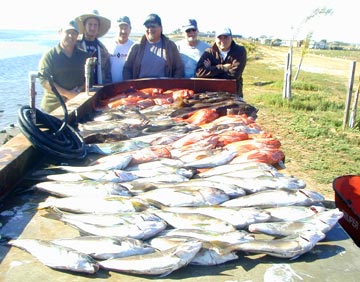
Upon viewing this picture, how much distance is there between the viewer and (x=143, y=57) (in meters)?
8.13

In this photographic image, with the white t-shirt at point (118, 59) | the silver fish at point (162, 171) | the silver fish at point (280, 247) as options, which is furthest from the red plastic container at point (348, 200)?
the white t-shirt at point (118, 59)

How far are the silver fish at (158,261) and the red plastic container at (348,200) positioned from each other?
2.24 metres

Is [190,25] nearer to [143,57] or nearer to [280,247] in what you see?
[143,57]

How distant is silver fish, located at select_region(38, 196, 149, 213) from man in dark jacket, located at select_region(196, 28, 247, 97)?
5.15m

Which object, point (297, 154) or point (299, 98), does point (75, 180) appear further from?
point (299, 98)

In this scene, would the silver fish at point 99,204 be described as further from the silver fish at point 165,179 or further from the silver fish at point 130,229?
the silver fish at point 165,179

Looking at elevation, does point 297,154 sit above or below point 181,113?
below

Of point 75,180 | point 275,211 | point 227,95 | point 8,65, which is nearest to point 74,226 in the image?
point 75,180

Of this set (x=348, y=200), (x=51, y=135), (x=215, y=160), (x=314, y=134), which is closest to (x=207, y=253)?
(x=215, y=160)

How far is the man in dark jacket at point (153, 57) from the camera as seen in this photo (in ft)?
25.5

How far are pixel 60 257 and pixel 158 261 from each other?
0.66 metres

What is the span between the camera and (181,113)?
6.52m

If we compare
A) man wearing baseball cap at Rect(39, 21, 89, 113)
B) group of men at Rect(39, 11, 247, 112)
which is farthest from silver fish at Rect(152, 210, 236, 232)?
group of men at Rect(39, 11, 247, 112)

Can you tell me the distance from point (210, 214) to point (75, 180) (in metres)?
1.46
